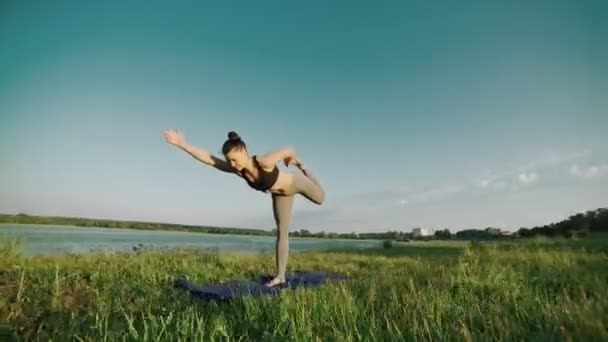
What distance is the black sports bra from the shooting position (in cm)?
517

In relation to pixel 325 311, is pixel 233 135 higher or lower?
higher

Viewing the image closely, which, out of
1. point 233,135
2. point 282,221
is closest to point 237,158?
point 233,135

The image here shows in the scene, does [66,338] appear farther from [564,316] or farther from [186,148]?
[564,316]

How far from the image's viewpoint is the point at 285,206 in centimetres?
573

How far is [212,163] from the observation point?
17.3ft

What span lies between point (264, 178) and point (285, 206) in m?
0.71

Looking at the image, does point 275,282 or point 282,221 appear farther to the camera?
point 282,221

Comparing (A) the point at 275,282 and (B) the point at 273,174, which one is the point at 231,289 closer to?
(A) the point at 275,282

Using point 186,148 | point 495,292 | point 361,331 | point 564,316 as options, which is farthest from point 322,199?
point 564,316

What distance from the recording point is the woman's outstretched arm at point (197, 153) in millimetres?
5117

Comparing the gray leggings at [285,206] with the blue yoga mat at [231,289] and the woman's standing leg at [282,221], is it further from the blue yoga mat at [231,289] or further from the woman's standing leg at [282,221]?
the blue yoga mat at [231,289]

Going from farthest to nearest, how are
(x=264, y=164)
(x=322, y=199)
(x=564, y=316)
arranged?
(x=322, y=199) → (x=264, y=164) → (x=564, y=316)

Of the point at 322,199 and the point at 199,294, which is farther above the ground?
the point at 322,199

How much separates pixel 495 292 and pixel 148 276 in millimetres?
4670
